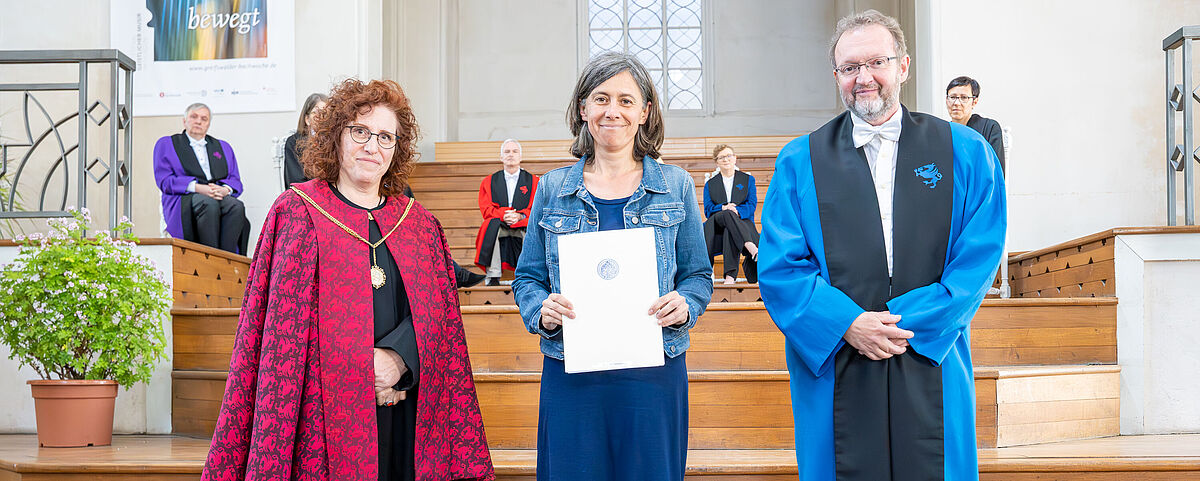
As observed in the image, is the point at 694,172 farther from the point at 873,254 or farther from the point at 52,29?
the point at 873,254

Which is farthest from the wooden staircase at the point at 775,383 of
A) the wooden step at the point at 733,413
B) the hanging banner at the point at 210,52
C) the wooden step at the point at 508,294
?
the hanging banner at the point at 210,52

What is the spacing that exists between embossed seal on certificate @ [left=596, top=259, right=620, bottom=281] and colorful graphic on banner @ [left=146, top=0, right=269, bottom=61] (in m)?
5.60

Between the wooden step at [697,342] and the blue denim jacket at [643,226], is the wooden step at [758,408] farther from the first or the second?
the blue denim jacket at [643,226]

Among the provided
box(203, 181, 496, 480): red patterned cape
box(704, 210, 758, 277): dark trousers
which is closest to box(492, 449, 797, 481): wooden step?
box(203, 181, 496, 480): red patterned cape

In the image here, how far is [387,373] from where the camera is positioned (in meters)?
2.13

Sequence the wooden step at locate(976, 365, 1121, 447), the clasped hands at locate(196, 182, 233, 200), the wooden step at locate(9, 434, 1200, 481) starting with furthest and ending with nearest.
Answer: the clasped hands at locate(196, 182, 233, 200), the wooden step at locate(976, 365, 1121, 447), the wooden step at locate(9, 434, 1200, 481)

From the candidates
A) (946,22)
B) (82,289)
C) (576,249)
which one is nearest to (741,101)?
(946,22)

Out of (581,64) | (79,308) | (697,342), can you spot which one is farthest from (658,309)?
(581,64)

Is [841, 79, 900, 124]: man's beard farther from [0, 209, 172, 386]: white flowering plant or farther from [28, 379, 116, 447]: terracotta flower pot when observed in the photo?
[28, 379, 116, 447]: terracotta flower pot

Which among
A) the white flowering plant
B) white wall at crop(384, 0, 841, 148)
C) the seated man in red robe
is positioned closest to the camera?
the white flowering plant

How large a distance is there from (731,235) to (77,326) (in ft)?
12.6

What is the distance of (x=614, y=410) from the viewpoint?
2.05m

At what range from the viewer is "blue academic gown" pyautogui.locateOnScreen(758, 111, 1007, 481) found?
2023 millimetres

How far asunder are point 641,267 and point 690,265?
0.66 feet
